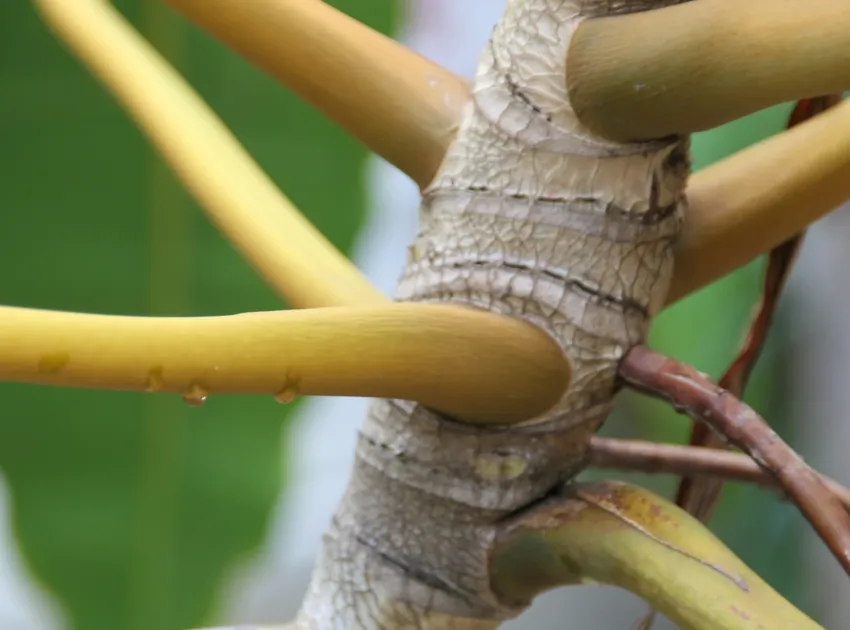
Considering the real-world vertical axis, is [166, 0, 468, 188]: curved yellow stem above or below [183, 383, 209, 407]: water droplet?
above

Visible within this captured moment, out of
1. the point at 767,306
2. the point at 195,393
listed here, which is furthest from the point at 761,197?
the point at 195,393

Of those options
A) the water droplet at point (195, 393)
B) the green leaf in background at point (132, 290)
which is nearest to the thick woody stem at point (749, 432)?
the water droplet at point (195, 393)

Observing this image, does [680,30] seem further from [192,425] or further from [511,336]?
[192,425]

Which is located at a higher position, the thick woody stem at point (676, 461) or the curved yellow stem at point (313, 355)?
the curved yellow stem at point (313, 355)

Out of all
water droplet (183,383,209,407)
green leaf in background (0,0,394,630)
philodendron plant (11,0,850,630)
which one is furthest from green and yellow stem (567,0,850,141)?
green leaf in background (0,0,394,630)

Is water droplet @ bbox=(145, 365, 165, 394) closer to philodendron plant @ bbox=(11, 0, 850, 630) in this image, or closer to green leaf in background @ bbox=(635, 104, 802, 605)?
philodendron plant @ bbox=(11, 0, 850, 630)

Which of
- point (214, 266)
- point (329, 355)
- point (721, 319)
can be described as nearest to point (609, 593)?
point (721, 319)

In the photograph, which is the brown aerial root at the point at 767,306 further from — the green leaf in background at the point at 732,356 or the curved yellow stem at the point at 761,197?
the green leaf in background at the point at 732,356
